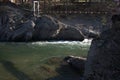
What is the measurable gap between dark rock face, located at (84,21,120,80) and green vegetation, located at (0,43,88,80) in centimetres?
538

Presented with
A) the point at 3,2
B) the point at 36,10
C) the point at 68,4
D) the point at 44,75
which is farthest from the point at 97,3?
the point at 44,75

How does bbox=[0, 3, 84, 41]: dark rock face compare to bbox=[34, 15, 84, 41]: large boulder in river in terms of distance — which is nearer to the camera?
bbox=[0, 3, 84, 41]: dark rock face

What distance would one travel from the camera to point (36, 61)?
19.2 m

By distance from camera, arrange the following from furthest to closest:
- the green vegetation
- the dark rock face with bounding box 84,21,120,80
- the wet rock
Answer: the wet rock, the green vegetation, the dark rock face with bounding box 84,21,120,80

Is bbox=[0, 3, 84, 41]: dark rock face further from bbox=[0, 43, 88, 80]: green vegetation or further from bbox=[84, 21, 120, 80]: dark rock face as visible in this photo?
bbox=[84, 21, 120, 80]: dark rock face

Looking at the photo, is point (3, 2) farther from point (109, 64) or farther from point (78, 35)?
point (109, 64)

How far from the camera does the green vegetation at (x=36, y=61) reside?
1580 cm

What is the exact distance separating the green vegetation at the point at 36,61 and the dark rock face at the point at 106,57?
5.38 metres

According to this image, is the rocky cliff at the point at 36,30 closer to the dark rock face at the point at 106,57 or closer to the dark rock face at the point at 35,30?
the dark rock face at the point at 35,30

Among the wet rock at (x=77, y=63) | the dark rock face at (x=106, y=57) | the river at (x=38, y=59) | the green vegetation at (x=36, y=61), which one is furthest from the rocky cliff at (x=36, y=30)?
the dark rock face at (x=106, y=57)

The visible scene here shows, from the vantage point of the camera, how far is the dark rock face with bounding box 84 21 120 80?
363 inches

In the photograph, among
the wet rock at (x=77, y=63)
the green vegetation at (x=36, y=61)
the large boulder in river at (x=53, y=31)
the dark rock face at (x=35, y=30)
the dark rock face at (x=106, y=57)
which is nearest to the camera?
the dark rock face at (x=106, y=57)

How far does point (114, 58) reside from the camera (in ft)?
31.0

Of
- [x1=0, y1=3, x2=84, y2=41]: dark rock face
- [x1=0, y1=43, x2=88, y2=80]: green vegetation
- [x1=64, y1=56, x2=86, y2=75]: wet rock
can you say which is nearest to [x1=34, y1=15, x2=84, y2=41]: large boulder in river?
[x1=0, y1=3, x2=84, y2=41]: dark rock face
